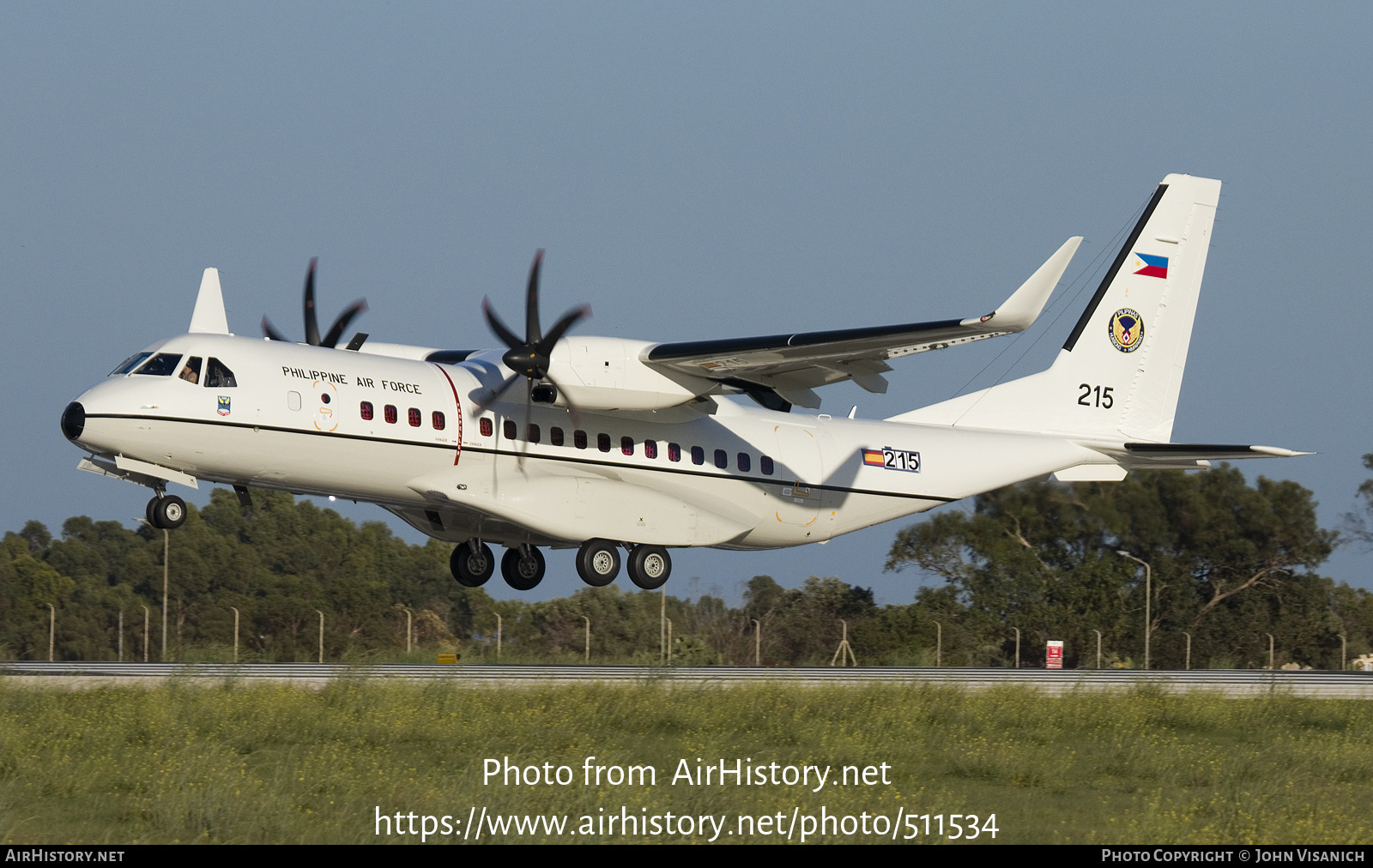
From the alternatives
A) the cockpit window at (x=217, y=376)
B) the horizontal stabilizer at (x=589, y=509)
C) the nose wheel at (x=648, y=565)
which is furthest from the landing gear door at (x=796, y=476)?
the cockpit window at (x=217, y=376)

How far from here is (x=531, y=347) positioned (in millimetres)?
21672

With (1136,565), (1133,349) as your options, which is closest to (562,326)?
(1133,349)

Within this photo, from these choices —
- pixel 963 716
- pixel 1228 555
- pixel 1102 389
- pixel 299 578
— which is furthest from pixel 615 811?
pixel 299 578

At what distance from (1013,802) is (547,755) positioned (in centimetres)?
438

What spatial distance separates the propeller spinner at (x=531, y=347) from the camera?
70.6 ft

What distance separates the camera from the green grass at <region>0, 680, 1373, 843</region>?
11875mm

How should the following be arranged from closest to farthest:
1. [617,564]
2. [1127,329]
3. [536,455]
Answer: [536,455], [617,564], [1127,329]

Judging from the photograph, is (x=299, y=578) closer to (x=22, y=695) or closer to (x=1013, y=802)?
(x=22, y=695)

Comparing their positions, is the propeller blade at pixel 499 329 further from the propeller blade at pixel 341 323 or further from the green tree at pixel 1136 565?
the green tree at pixel 1136 565

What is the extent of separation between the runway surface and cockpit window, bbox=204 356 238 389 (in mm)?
3752

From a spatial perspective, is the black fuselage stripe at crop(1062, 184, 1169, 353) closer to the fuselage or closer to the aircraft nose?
the fuselage

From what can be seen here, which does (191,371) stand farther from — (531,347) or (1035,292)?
(1035,292)

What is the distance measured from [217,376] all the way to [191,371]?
1.11ft

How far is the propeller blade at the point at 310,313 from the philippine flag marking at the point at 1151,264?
15552 millimetres
